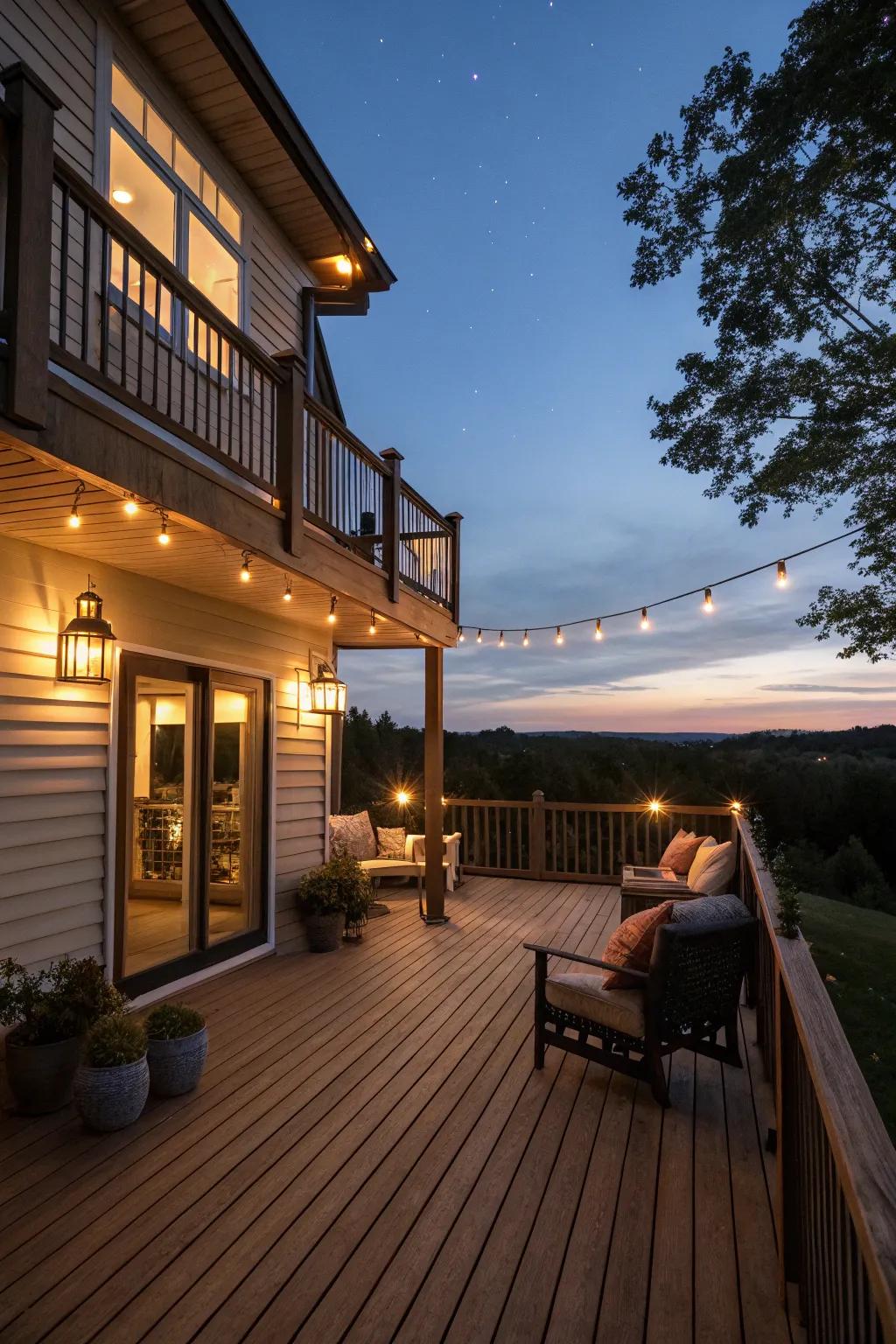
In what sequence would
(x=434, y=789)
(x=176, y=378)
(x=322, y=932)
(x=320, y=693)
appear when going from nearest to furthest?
1. (x=176, y=378)
2. (x=322, y=932)
3. (x=320, y=693)
4. (x=434, y=789)

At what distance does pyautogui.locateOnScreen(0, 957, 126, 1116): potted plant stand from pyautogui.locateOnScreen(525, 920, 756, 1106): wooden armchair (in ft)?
7.05

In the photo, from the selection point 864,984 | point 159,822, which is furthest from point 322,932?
point 864,984

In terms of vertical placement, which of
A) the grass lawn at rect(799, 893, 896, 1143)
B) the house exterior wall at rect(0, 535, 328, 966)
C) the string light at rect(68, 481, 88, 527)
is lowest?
the grass lawn at rect(799, 893, 896, 1143)

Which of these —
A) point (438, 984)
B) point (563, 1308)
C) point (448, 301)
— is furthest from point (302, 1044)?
point (448, 301)

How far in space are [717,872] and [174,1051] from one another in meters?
3.93

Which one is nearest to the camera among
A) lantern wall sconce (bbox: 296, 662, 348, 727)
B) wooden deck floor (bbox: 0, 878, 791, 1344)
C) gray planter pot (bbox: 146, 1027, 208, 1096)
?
wooden deck floor (bbox: 0, 878, 791, 1344)

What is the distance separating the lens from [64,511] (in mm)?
3373

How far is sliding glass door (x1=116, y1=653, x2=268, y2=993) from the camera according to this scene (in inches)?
187

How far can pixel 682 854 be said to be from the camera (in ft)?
22.9

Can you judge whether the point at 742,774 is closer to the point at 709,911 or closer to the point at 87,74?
the point at 709,911

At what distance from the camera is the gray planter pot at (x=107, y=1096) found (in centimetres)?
319

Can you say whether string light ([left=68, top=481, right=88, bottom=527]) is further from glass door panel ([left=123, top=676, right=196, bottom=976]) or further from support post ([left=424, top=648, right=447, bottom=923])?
support post ([left=424, top=648, right=447, bottom=923])

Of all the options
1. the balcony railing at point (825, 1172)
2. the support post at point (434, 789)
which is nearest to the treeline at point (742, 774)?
the support post at point (434, 789)

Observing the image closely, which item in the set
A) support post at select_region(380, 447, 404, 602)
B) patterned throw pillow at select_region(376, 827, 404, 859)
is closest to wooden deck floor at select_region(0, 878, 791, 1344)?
support post at select_region(380, 447, 404, 602)
